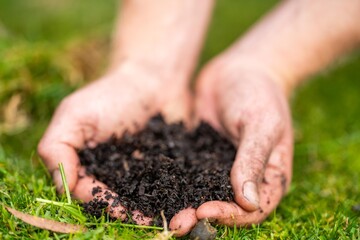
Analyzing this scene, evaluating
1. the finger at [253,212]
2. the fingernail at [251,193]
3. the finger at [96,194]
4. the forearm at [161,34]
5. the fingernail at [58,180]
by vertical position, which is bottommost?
the finger at [253,212]

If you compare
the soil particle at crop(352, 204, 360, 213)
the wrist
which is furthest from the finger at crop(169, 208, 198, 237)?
the wrist

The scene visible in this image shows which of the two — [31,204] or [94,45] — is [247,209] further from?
[94,45]

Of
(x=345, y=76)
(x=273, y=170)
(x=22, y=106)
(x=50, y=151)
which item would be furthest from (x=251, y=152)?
(x=345, y=76)

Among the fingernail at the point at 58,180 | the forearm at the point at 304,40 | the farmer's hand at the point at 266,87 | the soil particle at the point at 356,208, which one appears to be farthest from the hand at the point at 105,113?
the soil particle at the point at 356,208

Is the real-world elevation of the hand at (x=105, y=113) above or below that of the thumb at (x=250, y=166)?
above

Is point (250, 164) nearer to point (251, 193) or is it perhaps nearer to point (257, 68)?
point (251, 193)

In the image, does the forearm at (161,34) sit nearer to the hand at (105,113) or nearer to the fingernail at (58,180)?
the hand at (105,113)
